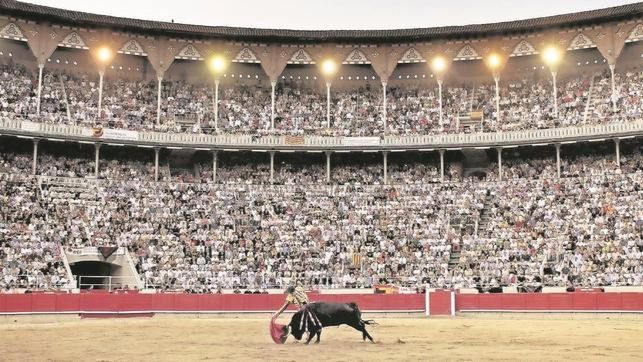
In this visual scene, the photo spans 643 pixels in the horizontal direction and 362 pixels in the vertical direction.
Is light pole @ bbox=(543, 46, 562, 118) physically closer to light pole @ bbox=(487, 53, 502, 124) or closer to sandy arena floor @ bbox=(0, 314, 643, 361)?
light pole @ bbox=(487, 53, 502, 124)

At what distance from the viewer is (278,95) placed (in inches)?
2104

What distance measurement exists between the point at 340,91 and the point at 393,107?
4155 millimetres

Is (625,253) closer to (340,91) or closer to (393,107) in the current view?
(393,107)

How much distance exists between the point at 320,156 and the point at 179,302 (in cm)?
2009

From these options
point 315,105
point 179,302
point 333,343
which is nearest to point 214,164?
point 315,105

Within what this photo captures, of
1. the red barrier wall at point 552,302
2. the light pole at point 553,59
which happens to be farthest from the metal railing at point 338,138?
the red barrier wall at point 552,302

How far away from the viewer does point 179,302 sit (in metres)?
33.3

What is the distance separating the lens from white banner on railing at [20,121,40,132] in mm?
44031

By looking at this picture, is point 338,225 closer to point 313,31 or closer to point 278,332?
point 313,31

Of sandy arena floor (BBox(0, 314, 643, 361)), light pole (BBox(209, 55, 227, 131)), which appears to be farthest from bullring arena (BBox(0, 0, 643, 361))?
sandy arena floor (BBox(0, 314, 643, 361))

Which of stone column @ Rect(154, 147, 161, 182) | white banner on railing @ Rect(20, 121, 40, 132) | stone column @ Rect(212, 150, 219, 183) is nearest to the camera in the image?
white banner on railing @ Rect(20, 121, 40, 132)

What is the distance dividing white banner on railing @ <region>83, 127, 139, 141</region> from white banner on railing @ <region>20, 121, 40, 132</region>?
2.78 m

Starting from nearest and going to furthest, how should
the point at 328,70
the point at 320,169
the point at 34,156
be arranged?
the point at 34,156 → the point at 320,169 → the point at 328,70

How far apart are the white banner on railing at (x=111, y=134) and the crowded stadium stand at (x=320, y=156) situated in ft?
0.25
